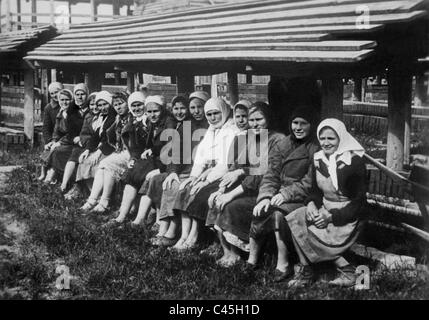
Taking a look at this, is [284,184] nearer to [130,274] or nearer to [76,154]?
[130,274]

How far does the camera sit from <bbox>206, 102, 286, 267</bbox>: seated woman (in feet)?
18.4

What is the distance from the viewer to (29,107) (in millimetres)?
13844

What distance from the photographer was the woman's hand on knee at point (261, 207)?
210 inches

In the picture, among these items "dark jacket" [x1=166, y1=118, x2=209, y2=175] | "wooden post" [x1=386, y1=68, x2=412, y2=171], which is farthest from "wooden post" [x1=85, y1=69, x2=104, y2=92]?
"wooden post" [x1=386, y1=68, x2=412, y2=171]

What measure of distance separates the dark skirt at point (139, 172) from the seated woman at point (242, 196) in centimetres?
167

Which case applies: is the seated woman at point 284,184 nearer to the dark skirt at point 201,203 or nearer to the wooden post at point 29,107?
the dark skirt at point 201,203

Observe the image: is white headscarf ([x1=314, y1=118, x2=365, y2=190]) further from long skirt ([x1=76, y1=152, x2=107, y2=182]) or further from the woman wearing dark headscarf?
the woman wearing dark headscarf

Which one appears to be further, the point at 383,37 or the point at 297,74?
the point at 297,74

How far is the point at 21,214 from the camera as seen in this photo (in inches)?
299

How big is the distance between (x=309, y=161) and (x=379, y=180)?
92.7 inches

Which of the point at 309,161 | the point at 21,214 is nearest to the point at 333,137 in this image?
the point at 309,161

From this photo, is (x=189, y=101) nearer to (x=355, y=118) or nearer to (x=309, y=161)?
(x=309, y=161)

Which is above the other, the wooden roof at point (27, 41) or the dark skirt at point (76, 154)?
the wooden roof at point (27, 41)

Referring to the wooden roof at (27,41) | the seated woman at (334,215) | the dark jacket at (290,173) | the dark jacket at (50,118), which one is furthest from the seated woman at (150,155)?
the wooden roof at (27,41)
